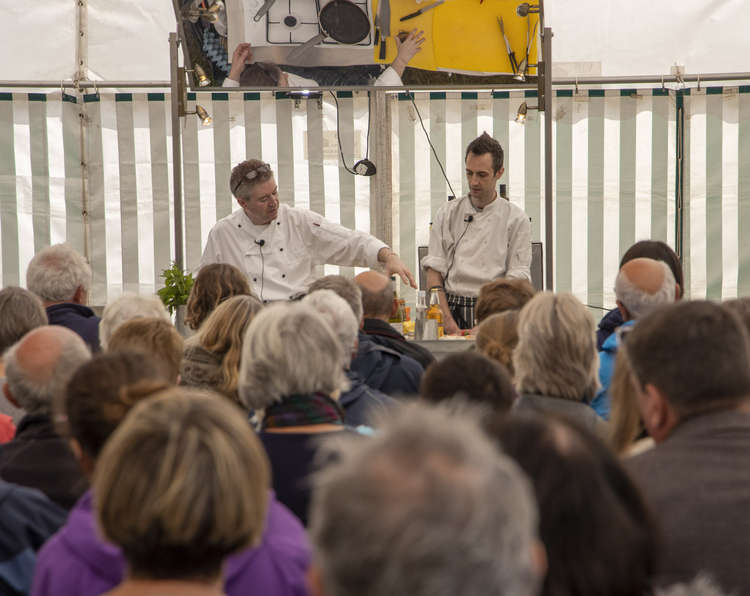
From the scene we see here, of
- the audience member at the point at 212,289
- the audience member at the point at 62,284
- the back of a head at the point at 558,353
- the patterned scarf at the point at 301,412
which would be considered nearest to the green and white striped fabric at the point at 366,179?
the audience member at the point at 62,284

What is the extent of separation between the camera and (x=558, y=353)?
254 cm

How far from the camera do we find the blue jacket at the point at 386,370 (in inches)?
131

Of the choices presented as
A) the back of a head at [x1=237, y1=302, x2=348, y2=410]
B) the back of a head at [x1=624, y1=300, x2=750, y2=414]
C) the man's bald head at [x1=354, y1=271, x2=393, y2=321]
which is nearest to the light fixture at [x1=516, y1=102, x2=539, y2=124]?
the man's bald head at [x1=354, y1=271, x2=393, y2=321]

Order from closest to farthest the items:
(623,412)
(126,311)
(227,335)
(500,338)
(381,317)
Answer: (623,412) < (500,338) < (227,335) < (126,311) < (381,317)

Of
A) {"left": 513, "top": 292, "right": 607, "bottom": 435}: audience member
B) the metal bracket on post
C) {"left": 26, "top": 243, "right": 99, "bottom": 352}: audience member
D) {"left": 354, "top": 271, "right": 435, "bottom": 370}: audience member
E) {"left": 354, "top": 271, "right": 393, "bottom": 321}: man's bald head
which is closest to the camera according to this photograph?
{"left": 513, "top": 292, "right": 607, "bottom": 435}: audience member

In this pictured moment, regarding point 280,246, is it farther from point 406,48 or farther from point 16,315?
point 16,315

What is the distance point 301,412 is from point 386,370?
3.83ft

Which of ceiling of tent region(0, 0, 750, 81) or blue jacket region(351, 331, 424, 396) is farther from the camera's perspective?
ceiling of tent region(0, 0, 750, 81)

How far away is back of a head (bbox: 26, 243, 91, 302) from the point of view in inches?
168

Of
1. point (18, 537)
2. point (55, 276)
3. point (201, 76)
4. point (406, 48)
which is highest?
point (406, 48)

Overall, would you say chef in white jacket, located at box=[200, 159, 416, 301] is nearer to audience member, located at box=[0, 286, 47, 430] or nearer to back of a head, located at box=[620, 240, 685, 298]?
back of a head, located at box=[620, 240, 685, 298]

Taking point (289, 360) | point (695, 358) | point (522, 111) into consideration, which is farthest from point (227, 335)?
point (522, 111)

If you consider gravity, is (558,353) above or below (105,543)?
above

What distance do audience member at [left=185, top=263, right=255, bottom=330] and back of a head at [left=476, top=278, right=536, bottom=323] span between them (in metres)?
0.92
